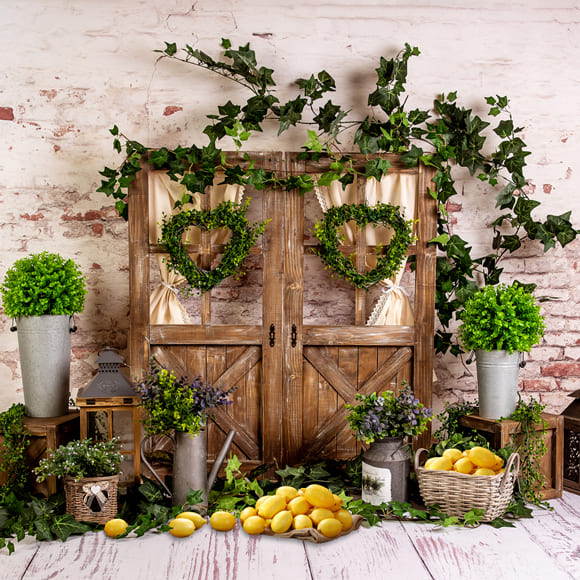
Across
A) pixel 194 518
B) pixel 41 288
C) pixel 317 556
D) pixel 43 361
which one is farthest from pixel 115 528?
pixel 41 288

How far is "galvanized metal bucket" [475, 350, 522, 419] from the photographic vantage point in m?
2.95

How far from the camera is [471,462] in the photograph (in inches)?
103

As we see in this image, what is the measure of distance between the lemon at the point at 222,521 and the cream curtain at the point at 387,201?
1367 millimetres

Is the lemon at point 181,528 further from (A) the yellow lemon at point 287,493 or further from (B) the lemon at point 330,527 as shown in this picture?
(B) the lemon at point 330,527

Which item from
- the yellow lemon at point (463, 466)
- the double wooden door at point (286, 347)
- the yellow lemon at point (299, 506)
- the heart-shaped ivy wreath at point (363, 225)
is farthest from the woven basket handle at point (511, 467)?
the heart-shaped ivy wreath at point (363, 225)

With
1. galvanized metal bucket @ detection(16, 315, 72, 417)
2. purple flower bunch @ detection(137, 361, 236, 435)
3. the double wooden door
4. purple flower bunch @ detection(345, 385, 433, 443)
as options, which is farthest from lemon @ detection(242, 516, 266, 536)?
galvanized metal bucket @ detection(16, 315, 72, 417)

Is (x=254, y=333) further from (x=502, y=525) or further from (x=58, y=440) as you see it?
(x=502, y=525)

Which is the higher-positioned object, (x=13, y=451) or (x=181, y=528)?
(x=13, y=451)

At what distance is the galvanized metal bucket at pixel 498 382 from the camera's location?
295cm

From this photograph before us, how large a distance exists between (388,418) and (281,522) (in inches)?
28.0

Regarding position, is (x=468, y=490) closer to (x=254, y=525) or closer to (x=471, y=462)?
(x=471, y=462)

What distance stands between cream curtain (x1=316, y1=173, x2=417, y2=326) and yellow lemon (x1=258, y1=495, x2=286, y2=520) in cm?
122

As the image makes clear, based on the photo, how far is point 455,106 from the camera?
3.45 m

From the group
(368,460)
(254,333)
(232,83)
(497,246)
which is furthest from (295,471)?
(232,83)
